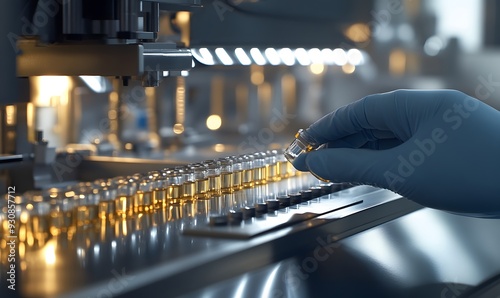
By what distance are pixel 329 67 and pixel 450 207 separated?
2927 mm

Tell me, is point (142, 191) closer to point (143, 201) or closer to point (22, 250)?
point (143, 201)

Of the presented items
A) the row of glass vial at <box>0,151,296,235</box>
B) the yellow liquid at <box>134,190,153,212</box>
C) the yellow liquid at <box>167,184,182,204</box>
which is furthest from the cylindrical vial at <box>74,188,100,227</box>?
the yellow liquid at <box>167,184,182,204</box>

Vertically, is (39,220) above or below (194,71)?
below

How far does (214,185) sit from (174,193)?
0.14 m

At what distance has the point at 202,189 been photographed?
180 cm

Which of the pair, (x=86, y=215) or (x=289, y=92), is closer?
(x=86, y=215)

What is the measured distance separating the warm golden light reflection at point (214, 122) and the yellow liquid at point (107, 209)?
234cm

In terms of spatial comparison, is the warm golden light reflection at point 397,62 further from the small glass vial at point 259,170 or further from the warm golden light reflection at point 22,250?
the warm golden light reflection at point 22,250

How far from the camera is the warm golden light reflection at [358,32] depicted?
2.89 meters

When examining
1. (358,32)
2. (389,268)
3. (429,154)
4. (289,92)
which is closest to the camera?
(389,268)

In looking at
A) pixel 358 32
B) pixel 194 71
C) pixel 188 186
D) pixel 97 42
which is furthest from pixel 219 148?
pixel 97 42

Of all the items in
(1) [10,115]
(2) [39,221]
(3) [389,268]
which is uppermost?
(1) [10,115]

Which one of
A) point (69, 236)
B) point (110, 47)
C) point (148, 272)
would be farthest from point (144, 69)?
point (148, 272)

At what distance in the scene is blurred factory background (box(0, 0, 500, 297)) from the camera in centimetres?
165
